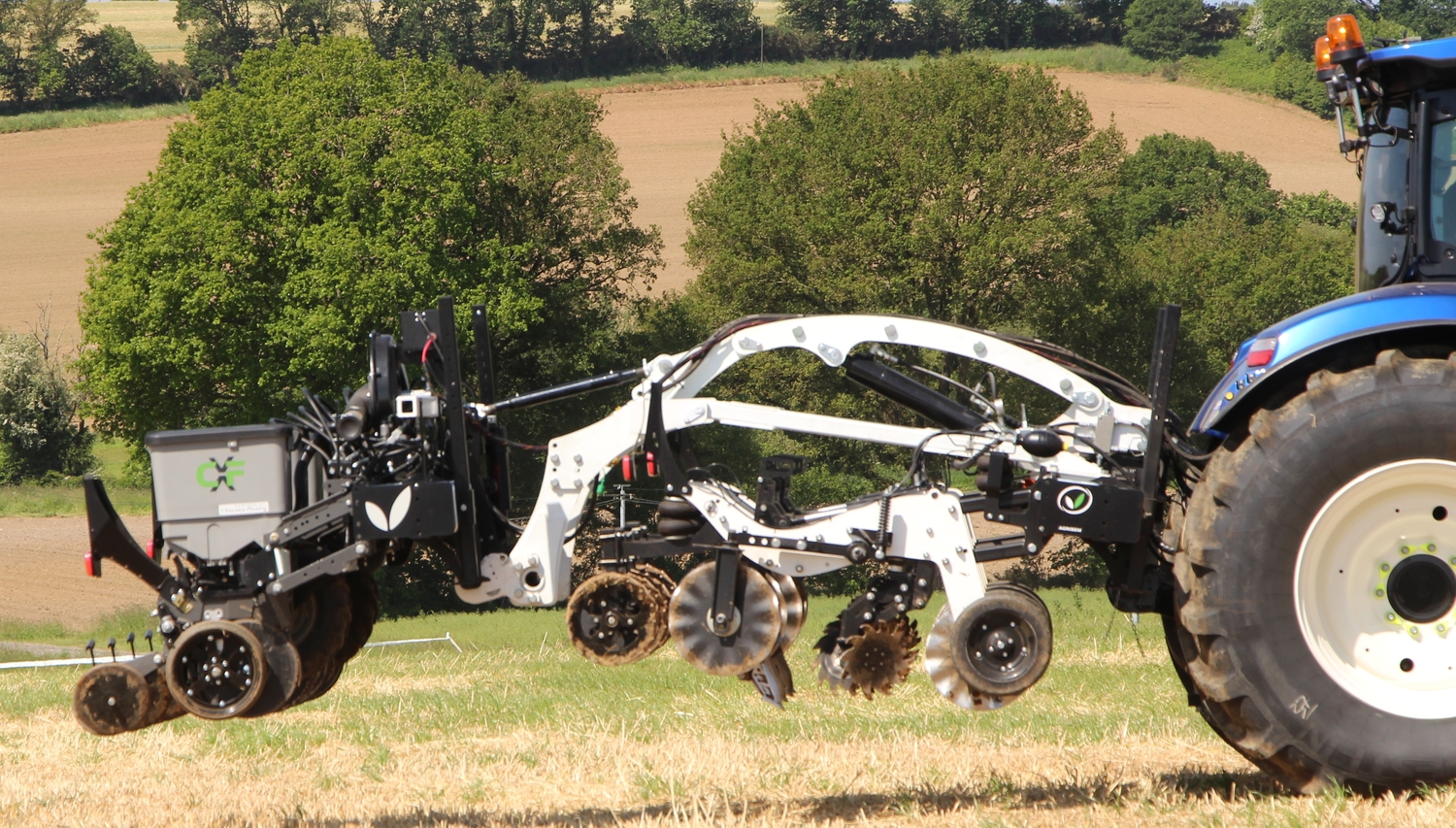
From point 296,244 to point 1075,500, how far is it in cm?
2866

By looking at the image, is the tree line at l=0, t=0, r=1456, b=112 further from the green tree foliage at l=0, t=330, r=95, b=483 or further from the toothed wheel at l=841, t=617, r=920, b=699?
the toothed wheel at l=841, t=617, r=920, b=699

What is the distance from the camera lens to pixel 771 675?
6.14m

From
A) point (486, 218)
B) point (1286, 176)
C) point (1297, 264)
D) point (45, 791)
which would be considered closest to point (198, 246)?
point (486, 218)

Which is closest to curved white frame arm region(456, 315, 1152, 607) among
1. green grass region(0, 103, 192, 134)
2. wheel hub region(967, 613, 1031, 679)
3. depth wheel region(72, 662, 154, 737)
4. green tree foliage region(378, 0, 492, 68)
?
wheel hub region(967, 613, 1031, 679)

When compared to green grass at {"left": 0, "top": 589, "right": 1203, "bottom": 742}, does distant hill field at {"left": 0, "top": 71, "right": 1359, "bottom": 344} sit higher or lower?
higher

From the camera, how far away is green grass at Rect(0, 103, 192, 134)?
63.1 metres

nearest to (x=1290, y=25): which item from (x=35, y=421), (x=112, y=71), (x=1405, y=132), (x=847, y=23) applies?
(x=847, y=23)

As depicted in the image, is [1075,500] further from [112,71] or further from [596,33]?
[112,71]

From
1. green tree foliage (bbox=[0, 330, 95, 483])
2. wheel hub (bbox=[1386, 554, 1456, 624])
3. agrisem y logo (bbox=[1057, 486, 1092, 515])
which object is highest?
agrisem y logo (bbox=[1057, 486, 1092, 515])

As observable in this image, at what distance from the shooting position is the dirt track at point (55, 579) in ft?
106

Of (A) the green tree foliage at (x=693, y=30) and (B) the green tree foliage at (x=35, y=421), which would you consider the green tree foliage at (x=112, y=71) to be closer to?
(A) the green tree foliage at (x=693, y=30)

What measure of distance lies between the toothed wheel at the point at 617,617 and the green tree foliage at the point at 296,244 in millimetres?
25471

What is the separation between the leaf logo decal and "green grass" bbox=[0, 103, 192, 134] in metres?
63.0

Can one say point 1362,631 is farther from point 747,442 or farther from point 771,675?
point 747,442
